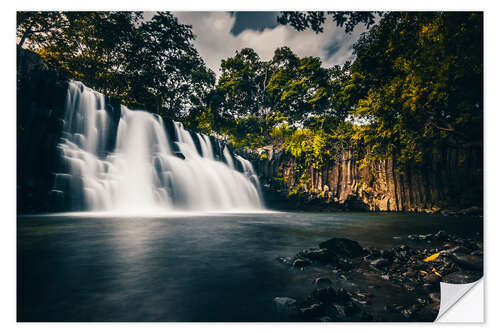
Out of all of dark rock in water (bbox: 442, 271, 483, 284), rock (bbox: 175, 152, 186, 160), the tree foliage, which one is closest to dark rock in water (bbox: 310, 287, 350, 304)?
dark rock in water (bbox: 442, 271, 483, 284)

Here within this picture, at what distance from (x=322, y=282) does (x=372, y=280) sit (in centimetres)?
52

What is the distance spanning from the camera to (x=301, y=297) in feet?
Answer: 5.47

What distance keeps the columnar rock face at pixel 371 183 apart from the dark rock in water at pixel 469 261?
581 cm

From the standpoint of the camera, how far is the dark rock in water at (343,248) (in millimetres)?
2637

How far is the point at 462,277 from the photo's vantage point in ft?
6.95

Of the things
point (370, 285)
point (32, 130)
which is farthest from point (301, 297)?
point (32, 130)

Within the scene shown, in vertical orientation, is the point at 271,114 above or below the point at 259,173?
above

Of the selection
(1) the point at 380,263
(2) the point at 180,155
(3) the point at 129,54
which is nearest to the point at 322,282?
(1) the point at 380,263

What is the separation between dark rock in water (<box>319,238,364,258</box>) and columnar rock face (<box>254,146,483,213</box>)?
6.10 meters

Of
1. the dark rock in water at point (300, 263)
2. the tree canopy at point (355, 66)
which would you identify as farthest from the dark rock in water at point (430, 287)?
the tree canopy at point (355, 66)

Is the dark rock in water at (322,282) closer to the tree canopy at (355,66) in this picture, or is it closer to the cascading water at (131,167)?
the tree canopy at (355,66)

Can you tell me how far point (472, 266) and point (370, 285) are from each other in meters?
1.61

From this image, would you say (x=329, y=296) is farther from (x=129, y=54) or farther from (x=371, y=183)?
(x=371, y=183)

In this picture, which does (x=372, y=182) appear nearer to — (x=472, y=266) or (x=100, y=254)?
(x=472, y=266)
